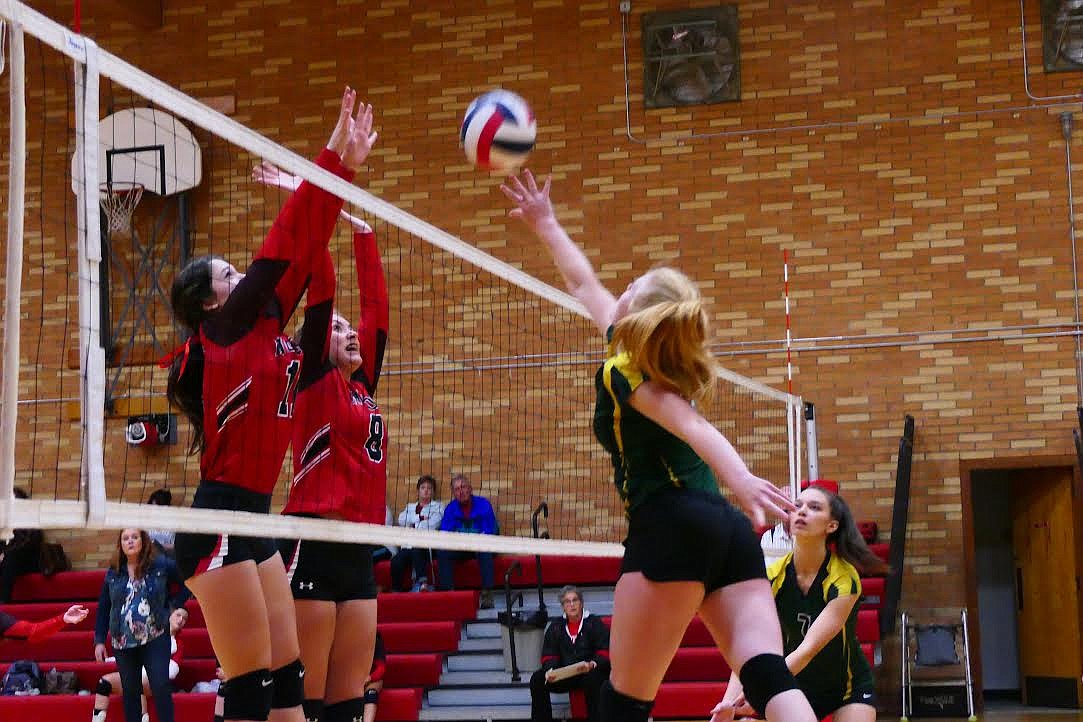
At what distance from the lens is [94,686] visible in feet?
43.6

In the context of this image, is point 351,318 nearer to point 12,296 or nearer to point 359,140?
point 359,140

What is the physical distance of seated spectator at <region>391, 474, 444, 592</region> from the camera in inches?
571

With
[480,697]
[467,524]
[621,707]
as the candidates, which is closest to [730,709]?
[621,707]

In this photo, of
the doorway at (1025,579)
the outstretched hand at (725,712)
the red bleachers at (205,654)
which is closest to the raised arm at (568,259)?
the outstretched hand at (725,712)

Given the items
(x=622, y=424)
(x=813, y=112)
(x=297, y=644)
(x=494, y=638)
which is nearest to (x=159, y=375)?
(x=494, y=638)

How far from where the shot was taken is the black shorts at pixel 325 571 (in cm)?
545

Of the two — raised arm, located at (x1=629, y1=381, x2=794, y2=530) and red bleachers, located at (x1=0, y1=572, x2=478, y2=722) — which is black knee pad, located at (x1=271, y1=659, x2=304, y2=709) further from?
red bleachers, located at (x1=0, y1=572, x2=478, y2=722)

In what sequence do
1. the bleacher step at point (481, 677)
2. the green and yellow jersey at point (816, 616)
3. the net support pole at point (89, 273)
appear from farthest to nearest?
1. the bleacher step at point (481, 677)
2. the green and yellow jersey at point (816, 616)
3. the net support pole at point (89, 273)

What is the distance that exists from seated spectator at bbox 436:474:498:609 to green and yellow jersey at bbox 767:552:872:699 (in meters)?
8.06

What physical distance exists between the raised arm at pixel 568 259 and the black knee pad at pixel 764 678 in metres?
1.21

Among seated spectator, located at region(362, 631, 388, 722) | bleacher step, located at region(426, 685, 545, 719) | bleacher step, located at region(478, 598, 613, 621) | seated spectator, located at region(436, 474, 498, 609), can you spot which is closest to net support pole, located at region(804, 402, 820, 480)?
bleacher step, located at region(478, 598, 613, 621)

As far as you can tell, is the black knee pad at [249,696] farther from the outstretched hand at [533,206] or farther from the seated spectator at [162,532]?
the seated spectator at [162,532]

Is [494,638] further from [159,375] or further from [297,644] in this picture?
[297,644]

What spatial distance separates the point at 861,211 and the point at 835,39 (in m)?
1.99
